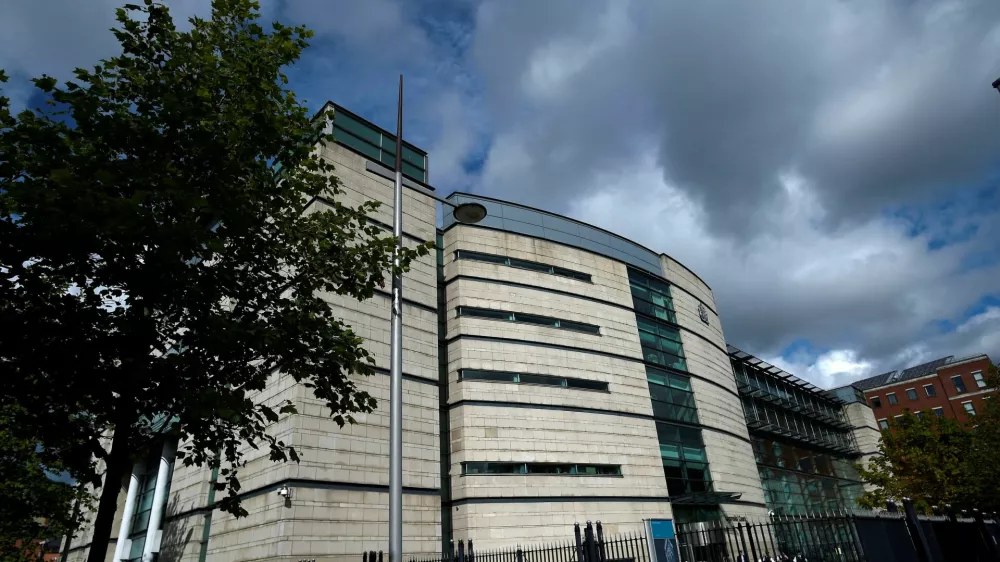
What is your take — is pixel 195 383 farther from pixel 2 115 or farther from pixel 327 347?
pixel 2 115

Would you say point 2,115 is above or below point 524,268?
below

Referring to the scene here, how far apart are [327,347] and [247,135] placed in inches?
170

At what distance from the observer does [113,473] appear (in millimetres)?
8961

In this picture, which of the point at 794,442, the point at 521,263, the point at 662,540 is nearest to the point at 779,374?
the point at 794,442

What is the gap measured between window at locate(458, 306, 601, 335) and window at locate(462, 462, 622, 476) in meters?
7.88

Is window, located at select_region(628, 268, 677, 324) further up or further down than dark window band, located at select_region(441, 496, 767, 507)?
further up

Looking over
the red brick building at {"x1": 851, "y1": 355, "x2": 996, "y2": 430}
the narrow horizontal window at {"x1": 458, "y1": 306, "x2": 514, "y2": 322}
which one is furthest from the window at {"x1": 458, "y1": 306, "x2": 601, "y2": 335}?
the red brick building at {"x1": 851, "y1": 355, "x2": 996, "y2": 430}

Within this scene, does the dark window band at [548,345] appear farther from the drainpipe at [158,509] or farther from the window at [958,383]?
the window at [958,383]

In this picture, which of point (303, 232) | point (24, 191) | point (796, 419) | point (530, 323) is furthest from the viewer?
point (796, 419)

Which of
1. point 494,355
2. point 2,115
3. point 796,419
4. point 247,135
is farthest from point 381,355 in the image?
point 796,419

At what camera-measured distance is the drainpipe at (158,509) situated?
1019 inches

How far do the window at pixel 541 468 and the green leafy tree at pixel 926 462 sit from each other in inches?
897

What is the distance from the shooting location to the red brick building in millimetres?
76500

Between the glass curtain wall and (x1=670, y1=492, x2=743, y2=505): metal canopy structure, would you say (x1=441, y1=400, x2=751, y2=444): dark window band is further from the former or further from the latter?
(x1=670, y1=492, x2=743, y2=505): metal canopy structure
